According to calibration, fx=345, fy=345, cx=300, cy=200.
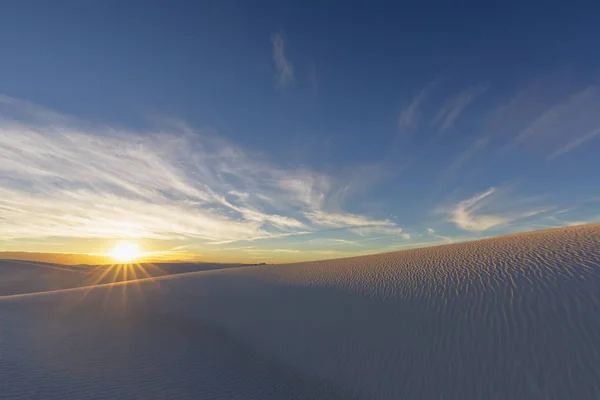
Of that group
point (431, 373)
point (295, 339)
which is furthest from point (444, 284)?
point (295, 339)

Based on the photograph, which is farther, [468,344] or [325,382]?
[325,382]

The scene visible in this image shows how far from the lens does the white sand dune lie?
7.27m

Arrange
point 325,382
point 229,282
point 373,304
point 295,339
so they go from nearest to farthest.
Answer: point 325,382 → point 295,339 → point 373,304 → point 229,282

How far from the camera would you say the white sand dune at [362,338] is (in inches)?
286

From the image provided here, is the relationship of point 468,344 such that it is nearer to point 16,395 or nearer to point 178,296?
point 16,395

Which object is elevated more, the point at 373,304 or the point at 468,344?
the point at 373,304

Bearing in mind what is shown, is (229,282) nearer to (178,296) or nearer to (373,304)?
(178,296)

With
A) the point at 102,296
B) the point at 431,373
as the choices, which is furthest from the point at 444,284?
the point at 102,296

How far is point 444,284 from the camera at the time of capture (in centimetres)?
1140

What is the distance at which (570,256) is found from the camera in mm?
10852

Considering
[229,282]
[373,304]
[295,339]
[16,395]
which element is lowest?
[16,395]

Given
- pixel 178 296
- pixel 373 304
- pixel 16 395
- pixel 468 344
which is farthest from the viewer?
pixel 178 296

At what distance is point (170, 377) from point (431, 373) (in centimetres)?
641

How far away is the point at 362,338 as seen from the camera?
9703 millimetres
